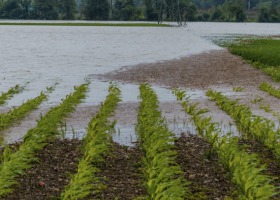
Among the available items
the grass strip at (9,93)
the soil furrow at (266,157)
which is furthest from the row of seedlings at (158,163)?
the grass strip at (9,93)

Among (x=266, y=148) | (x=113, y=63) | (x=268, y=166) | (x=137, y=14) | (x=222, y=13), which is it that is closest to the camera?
(x=268, y=166)

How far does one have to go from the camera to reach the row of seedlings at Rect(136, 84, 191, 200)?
6.36m

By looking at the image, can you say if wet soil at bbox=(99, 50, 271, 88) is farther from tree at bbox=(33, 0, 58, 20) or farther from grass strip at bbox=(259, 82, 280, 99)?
tree at bbox=(33, 0, 58, 20)

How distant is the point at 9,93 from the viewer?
16078 millimetres

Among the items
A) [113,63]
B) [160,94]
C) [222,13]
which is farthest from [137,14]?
[160,94]

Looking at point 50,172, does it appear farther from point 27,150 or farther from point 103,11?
point 103,11

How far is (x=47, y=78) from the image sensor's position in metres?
20.5

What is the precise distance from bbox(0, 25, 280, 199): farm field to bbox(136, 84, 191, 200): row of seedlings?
2cm

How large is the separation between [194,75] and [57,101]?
781cm

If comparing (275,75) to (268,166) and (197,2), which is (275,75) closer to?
(268,166)

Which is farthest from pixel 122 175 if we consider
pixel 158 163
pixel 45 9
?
pixel 45 9

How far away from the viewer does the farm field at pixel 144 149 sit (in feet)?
22.8

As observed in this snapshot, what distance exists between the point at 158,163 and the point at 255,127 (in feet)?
11.9

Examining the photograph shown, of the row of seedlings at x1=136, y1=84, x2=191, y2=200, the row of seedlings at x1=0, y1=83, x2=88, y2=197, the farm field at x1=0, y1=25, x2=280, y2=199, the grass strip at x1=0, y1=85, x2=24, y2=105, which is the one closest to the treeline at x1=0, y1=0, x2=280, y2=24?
the grass strip at x1=0, y1=85, x2=24, y2=105
